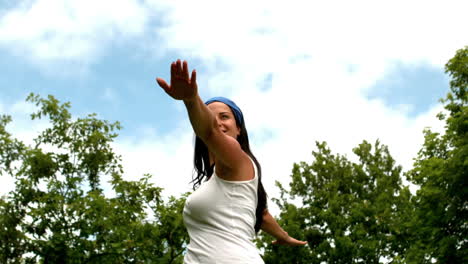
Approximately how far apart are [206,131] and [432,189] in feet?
60.7

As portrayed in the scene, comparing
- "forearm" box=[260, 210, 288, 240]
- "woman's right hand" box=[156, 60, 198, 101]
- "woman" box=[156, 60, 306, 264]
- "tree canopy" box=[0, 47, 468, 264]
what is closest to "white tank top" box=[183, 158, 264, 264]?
"woman" box=[156, 60, 306, 264]

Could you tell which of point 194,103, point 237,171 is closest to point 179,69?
point 194,103

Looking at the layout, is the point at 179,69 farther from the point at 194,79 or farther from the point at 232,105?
the point at 232,105

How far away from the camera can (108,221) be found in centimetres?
1573

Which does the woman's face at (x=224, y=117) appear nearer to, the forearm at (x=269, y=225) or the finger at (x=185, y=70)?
the finger at (x=185, y=70)

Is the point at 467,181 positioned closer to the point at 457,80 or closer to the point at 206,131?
the point at 457,80

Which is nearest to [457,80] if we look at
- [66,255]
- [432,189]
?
[432,189]

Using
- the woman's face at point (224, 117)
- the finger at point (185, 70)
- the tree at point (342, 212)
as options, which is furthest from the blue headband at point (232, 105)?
the tree at point (342, 212)

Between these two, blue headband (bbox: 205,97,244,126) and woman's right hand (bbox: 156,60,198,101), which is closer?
woman's right hand (bbox: 156,60,198,101)

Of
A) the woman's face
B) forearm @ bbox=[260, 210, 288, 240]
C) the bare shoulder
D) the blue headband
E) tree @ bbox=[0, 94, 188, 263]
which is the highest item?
tree @ bbox=[0, 94, 188, 263]

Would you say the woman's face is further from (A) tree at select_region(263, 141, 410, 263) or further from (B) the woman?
(A) tree at select_region(263, 141, 410, 263)

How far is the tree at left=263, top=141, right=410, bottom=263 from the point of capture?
86.1 ft

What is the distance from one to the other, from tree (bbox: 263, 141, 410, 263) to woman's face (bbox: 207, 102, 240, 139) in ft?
75.1

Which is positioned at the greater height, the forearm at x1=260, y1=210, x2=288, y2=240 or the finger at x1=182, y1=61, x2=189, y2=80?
the finger at x1=182, y1=61, x2=189, y2=80
